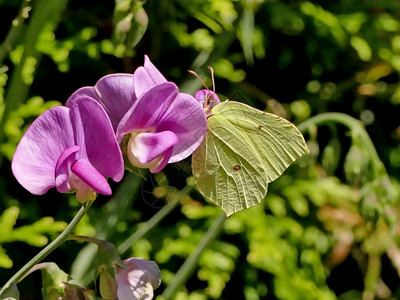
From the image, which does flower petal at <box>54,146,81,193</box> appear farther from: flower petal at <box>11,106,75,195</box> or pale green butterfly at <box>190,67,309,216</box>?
pale green butterfly at <box>190,67,309,216</box>

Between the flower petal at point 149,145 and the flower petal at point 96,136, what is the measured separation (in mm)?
43

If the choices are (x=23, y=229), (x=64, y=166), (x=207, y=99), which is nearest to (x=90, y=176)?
(x=64, y=166)

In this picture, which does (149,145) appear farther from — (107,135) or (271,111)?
(271,111)

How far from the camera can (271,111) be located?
238 centimetres

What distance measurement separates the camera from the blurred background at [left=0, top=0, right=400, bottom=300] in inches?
75.7

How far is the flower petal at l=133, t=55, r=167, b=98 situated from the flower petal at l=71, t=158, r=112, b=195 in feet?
0.38

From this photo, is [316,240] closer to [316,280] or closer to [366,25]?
[316,280]

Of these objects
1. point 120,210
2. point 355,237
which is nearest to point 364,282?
point 355,237

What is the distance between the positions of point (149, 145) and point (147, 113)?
4 cm

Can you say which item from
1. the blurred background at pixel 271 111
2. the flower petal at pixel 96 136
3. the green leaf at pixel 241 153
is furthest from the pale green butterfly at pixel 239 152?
the blurred background at pixel 271 111

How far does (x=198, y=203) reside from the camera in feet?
7.73

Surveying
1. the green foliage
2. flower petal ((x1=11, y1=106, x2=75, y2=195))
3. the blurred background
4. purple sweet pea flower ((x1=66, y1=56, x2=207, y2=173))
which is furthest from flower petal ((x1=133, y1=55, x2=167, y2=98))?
the green foliage

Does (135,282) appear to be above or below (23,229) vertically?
above

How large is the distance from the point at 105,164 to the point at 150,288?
7.3 inches
